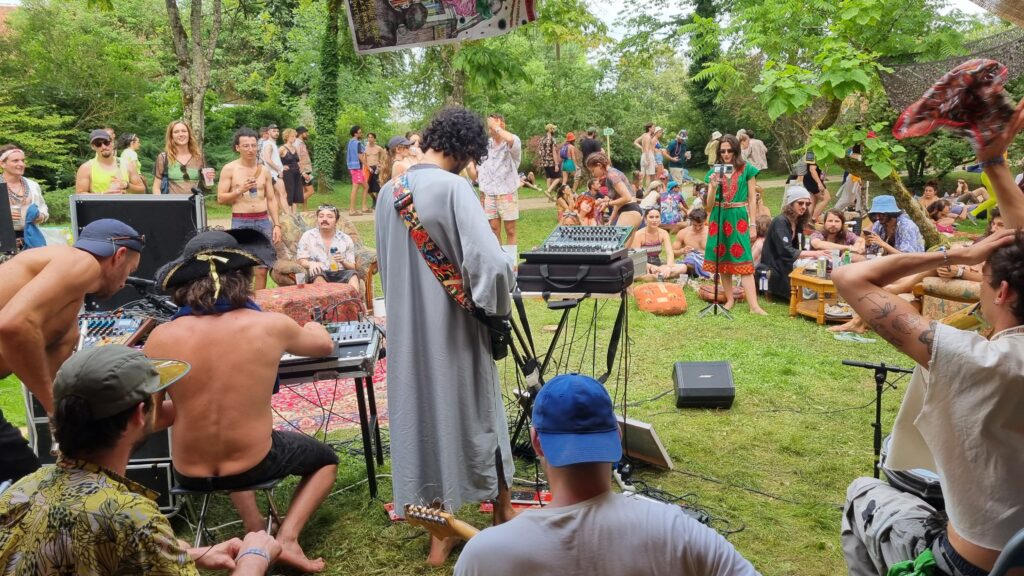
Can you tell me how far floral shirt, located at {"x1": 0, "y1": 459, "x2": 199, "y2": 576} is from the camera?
2.00m

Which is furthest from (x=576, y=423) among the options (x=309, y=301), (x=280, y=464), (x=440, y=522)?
(x=309, y=301)

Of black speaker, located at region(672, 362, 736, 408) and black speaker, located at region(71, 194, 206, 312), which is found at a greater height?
black speaker, located at region(71, 194, 206, 312)

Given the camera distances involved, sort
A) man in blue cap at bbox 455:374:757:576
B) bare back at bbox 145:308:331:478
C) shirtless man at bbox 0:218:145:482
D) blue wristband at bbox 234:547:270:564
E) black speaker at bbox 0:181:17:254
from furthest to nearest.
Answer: black speaker at bbox 0:181:17:254 → bare back at bbox 145:308:331:478 → shirtless man at bbox 0:218:145:482 → blue wristband at bbox 234:547:270:564 → man in blue cap at bbox 455:374:757:576

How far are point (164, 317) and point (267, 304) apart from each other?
9.11 feet

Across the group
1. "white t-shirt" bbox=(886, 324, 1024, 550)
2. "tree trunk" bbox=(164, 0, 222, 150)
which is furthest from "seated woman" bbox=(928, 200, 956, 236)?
"tree trunk" bbox=(164, 0, 222, 150)

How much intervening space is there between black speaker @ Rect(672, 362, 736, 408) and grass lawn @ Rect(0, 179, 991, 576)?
0.08m

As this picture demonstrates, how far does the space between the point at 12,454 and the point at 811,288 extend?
23.4ft

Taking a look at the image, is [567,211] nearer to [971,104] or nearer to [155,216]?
[155,216]

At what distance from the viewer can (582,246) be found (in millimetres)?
4617

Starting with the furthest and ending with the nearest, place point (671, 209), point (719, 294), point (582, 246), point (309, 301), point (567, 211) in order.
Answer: point (671, 209)
point (567, 211)
point (719, 294)
point (309, 301)
point (582, 246)

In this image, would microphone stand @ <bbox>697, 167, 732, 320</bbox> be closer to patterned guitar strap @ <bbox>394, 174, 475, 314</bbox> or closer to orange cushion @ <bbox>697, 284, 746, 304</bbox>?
orange cushion @ <bbox>697, 284, 746, 304</bbox>

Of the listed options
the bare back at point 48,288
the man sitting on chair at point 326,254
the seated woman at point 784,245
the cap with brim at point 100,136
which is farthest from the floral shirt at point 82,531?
the seated woman at point 784,245

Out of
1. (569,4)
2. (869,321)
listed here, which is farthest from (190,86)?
(869,321)

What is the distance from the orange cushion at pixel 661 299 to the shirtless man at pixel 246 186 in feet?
13.1
